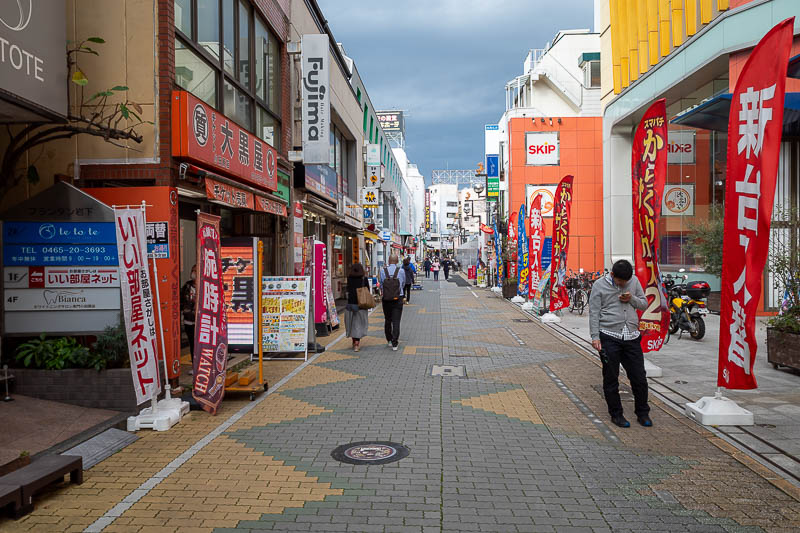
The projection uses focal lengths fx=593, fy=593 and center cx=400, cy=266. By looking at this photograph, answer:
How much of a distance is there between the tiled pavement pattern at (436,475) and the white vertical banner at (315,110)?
744 centimetres

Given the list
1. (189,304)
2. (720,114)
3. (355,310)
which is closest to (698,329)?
(720,114)

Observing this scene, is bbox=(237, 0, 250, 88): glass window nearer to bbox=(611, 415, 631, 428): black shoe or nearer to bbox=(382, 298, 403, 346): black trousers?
bbox=(382, 298, 403, 346): black trousers

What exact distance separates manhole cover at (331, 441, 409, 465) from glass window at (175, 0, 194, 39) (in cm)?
680

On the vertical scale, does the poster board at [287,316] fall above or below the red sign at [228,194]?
below

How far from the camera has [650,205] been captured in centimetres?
858

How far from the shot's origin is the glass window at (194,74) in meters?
8.96

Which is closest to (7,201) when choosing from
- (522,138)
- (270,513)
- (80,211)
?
(80,211)

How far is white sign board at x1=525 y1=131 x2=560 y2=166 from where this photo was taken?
38312mm

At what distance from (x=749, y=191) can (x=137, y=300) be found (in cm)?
658

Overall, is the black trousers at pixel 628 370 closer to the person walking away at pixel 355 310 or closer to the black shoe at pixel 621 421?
the black shoe at pixel 621 421

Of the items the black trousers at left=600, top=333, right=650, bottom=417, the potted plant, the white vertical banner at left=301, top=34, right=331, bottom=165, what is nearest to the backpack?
the white vertical banner at left=301, top=34, right=331, bottom=165

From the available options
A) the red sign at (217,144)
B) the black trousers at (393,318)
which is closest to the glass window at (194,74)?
the red sign at (217,144)

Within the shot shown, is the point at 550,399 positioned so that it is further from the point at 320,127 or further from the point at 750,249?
the point at 320,127

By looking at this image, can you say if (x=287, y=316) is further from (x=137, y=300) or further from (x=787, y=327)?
(x=787, y=327)
